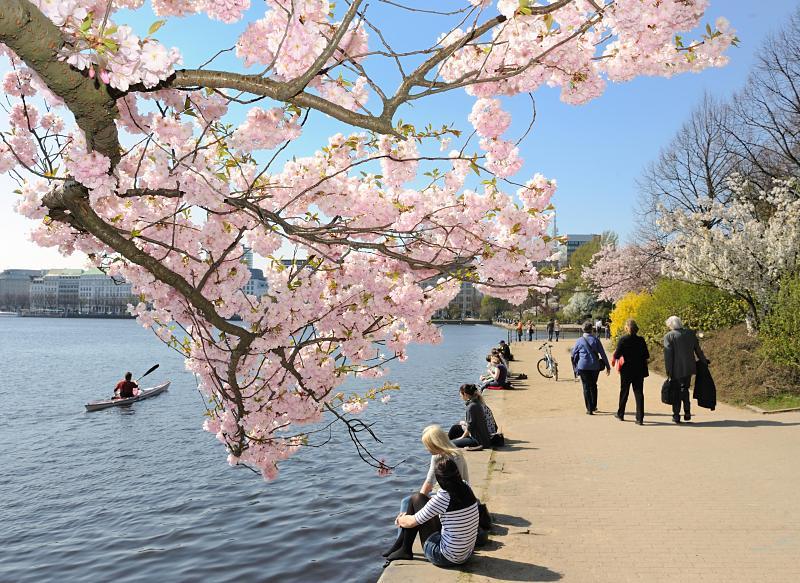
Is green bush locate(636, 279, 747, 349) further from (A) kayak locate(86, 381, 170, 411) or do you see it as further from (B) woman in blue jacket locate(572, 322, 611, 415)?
(A) kayak locate(86, 381, 170, 411)

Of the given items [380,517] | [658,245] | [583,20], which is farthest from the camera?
[658,245]

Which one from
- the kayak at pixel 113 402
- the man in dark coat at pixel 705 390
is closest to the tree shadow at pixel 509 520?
the man in dark coat at pixel 705 390

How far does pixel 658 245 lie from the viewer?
35844 millimetres

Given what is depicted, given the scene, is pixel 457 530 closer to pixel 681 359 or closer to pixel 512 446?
pixel 512 446

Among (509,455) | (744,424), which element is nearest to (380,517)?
(509,455)

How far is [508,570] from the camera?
582 centimetres

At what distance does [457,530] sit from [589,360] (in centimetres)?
848

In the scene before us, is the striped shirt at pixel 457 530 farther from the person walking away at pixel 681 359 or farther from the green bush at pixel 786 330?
the green bush at pixel 786 330

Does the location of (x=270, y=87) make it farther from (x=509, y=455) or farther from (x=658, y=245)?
(x=658, y=245)

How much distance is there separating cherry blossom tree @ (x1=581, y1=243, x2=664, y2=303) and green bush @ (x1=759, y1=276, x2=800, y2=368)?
23.2m

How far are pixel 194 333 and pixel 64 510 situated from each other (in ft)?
28.8

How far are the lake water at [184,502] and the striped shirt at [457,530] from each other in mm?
3089

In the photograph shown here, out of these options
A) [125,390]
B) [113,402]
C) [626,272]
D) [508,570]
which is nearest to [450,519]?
[508,570]

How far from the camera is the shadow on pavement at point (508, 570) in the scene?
5.64m
